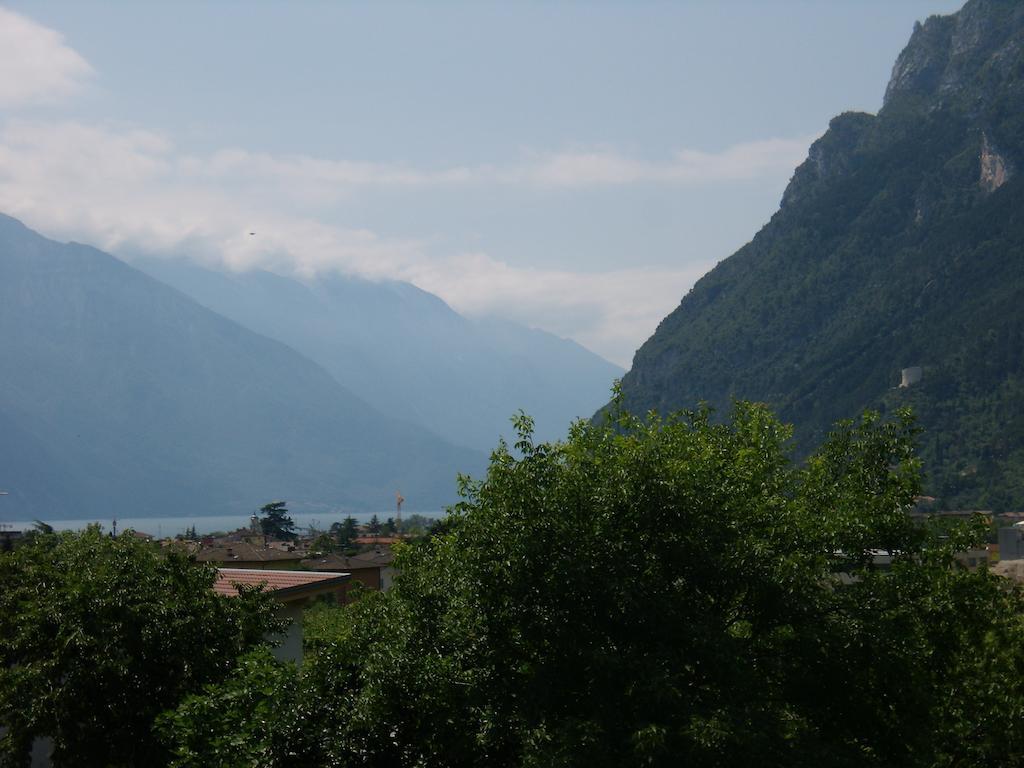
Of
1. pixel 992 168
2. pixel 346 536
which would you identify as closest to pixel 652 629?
pixel 346 536

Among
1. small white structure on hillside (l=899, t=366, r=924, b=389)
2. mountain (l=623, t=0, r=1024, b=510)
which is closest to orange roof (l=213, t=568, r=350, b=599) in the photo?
mountain (l=623, t=0, r=1024, b=510)

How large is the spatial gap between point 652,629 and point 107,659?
10.4m

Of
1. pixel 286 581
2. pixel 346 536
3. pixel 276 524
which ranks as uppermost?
pixel 276 524

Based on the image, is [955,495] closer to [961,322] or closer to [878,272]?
[961,322]

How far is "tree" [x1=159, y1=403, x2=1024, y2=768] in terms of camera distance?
1428 centimetres

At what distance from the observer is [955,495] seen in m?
136

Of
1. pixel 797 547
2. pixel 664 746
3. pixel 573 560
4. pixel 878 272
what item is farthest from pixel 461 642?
pixel 878 272

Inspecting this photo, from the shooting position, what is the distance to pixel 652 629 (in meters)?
14.8

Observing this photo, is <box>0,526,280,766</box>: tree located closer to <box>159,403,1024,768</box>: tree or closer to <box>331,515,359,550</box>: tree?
<box>159,403,1024,768</box>: tree

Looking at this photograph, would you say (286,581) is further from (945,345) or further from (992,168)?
(992,168)

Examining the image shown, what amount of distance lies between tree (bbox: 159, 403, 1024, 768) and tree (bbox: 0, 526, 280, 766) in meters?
4.53

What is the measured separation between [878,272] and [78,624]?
189931mm

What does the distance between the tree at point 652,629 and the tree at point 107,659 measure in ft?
14.9

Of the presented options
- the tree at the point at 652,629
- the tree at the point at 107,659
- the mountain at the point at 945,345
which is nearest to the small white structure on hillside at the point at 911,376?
the mountain at the point at 945,345
